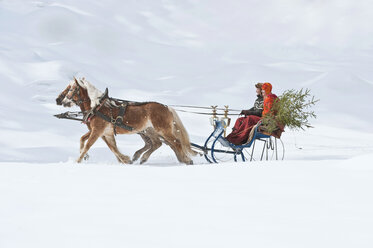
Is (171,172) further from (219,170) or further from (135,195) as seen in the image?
(135,195)

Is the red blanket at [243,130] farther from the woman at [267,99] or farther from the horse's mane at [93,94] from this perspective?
the horse's mane at [93,94]

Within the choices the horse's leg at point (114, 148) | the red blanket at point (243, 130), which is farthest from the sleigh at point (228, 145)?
the horse's leg at point (114, 148)

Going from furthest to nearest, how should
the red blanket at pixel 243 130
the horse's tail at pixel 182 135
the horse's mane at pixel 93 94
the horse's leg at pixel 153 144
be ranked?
the horse's leg at pixel 153 144, the horse's tail at pixel 182 135, the red blanket at pixel 243 130, the horse's mane at pixel 93 94

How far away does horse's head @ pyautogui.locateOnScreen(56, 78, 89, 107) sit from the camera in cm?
733

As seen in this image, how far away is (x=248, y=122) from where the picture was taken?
7.68 m

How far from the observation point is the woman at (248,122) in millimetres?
7406

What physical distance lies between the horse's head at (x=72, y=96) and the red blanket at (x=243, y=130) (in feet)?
8.67

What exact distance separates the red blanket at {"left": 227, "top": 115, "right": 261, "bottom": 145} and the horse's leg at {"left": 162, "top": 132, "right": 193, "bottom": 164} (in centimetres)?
83

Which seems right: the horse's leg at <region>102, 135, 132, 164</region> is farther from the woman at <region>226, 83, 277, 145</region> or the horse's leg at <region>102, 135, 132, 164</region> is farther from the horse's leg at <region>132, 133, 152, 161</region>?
the woman at <region>226, 83, 277, 145</region>

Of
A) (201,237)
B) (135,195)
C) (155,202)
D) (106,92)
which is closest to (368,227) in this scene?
(201,237)

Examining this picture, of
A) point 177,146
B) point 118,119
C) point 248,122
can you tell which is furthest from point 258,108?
point 118,119

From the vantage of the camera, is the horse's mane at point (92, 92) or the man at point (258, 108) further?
the man at point (258, 108)

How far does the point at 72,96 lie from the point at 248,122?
3.04 metres

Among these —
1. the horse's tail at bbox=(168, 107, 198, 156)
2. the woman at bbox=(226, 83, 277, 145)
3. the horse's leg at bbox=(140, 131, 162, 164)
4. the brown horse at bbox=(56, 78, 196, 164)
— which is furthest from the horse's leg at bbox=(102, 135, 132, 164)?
the woman at bbox=(226, 83, 277, 145)
